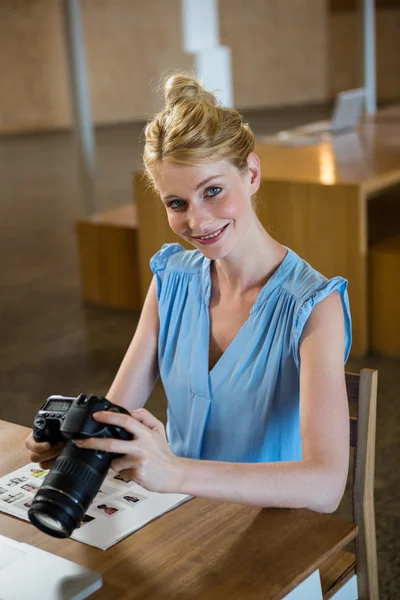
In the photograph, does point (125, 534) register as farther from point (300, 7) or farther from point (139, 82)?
point (300, 7)

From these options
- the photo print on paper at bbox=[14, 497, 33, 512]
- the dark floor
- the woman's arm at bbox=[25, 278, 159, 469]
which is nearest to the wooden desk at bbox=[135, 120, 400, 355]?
the dark floor

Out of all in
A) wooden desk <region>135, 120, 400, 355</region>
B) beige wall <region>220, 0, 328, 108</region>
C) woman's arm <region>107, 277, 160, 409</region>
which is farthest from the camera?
beige wall <region>220, 0, 328, 108</region>

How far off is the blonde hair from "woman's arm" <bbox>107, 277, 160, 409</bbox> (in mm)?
354

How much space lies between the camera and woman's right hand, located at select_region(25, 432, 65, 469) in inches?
56.5

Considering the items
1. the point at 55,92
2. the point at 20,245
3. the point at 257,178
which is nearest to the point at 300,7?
the point at 55,92

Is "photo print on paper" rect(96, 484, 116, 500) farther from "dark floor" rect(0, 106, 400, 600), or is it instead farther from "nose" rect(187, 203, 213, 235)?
"dark floor" rect(0, 106, 400, 600)

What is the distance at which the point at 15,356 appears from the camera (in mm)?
4297

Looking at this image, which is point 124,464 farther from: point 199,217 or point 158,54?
point 158,54

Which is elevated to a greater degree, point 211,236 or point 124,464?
point 211,236

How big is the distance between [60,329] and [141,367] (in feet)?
9.24

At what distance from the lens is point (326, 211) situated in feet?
12.6

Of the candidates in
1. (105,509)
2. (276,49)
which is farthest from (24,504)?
(276,49)

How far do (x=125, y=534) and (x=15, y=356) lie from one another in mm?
3050

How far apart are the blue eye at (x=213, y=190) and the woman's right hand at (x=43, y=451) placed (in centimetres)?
54
